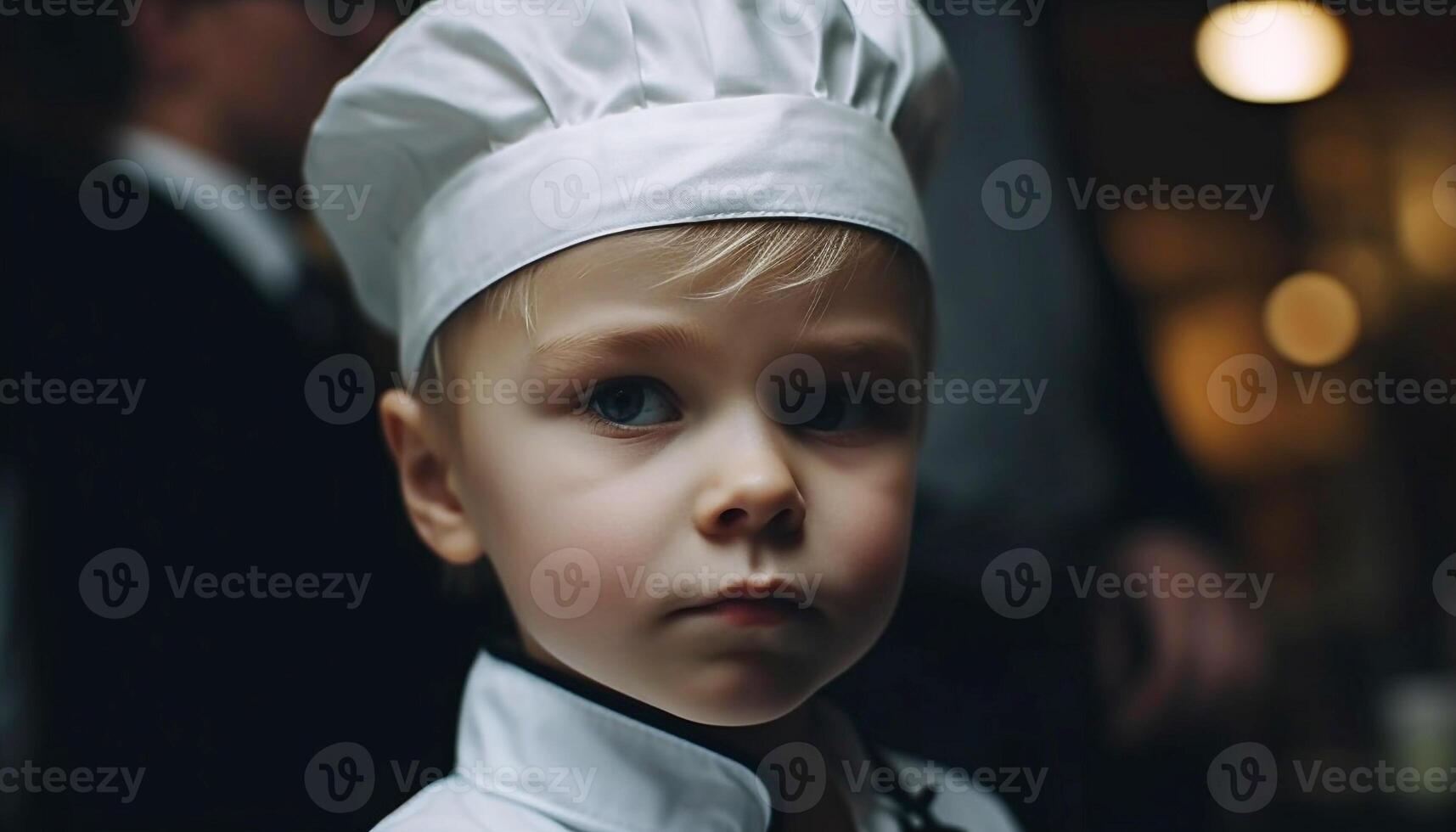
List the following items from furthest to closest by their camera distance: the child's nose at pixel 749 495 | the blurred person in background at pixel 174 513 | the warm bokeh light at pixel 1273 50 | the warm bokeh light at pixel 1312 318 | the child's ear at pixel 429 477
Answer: the warm bokeh light at pixel 1312 318 < the warm bokeh light at pixel 1273 50 < the blurred person in background at pixel 174 513 < the child's ear at pixel 429 477 < the child's nose at pixel 749 495

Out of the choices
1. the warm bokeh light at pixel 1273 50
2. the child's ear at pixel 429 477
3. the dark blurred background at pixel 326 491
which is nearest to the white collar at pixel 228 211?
the dark blurred background at pixel 326 491

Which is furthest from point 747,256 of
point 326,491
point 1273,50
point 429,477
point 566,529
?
point 1273,50

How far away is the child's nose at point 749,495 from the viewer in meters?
0.66

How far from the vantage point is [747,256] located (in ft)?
2.31

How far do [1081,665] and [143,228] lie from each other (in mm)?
939

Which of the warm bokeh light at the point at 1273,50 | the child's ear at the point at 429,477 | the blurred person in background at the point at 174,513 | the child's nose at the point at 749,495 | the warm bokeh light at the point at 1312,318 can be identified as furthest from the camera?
the warm bokeh light at the point at 1312,318

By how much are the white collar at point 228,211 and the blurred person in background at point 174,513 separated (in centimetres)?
1

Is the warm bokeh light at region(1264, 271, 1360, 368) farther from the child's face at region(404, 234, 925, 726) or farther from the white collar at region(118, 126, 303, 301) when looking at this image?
the child's face at region(404, 234, 925, 726)

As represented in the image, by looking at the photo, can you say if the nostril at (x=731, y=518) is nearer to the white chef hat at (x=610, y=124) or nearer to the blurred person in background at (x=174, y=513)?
the white chef hat at (x=610, y=124)

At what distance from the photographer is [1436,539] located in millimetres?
2428

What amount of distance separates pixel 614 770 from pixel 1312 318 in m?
2.31

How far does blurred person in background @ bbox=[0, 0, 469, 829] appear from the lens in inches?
43.7

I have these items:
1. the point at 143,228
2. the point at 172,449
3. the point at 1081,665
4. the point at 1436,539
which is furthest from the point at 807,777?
the point at 1436,539

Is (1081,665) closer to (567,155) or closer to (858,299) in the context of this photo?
(858,299)
